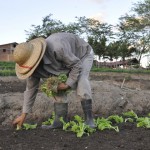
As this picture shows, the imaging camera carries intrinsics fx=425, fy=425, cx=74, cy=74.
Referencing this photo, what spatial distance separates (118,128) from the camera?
195 inches

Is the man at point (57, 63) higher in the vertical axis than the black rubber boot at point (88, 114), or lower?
higher

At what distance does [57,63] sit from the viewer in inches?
185

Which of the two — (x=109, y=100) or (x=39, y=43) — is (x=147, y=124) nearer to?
(x=39, y=43)

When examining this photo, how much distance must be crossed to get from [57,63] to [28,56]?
366 millimetres

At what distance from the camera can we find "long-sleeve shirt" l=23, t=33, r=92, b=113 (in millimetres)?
4496

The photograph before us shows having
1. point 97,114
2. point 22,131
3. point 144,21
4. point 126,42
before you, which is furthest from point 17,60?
point 126,42

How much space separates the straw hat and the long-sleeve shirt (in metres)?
0.11

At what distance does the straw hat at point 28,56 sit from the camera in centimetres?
444

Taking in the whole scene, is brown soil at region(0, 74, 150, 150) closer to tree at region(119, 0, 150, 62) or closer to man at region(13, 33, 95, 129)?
man at region(13, 33, 95, 129)

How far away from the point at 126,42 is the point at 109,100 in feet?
128

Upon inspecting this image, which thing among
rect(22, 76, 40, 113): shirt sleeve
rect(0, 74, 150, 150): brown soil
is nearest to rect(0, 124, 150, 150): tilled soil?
rect(0, 74, 150, 150): brown soil

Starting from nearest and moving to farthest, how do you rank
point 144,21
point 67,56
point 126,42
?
1. point 67,56
2. point 144,21
3. point 126,42

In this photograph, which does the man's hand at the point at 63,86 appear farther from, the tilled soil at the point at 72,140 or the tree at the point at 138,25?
the tree at the point at 138,25

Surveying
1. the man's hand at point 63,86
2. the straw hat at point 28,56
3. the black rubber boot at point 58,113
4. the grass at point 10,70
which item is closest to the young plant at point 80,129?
the black rubber boot at point 58,113
